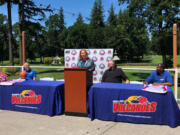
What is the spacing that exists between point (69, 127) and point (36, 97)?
4.69ft

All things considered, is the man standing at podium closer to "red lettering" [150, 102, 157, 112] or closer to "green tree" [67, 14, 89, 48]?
"red lettering" [150, 102, 157, 112]

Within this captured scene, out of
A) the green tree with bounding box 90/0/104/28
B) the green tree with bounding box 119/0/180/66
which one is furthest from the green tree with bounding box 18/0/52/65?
the green tree with bounding box 90/0/104/28

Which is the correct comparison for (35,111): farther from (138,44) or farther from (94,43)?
(138,44)

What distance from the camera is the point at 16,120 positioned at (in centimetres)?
468

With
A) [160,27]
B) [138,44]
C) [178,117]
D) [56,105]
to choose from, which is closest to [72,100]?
[56,105]

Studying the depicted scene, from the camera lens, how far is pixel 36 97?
5.12m

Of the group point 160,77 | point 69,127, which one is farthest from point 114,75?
point 69,127

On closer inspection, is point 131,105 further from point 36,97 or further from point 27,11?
point 27,11

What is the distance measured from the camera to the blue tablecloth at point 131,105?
4.10 metres

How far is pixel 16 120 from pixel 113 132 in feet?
7.91

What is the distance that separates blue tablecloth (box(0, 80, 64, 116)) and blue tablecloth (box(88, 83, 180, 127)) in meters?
0.91

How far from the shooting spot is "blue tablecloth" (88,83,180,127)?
410cm

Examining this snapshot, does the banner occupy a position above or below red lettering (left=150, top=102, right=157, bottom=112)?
above

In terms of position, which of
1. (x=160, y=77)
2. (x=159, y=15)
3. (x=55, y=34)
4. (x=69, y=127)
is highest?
(x=55, y=34)
